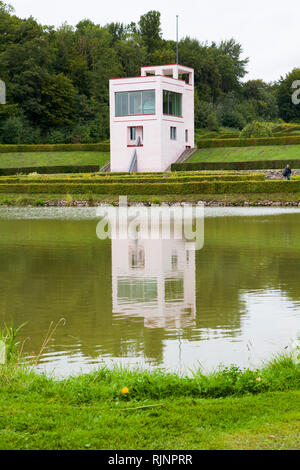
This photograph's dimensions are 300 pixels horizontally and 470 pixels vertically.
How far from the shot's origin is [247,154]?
47.0 meters

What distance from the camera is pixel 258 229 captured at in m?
18.1

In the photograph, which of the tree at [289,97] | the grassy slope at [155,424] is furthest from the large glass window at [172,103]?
the grassy slope at [155,424]

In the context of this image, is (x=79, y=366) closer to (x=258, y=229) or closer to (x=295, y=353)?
(x=295, y=353)

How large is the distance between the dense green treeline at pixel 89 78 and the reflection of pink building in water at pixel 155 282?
158 feet

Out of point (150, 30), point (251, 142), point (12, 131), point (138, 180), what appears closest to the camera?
point (138, 180)

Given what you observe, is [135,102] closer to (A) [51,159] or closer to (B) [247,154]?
(A) [51,159]

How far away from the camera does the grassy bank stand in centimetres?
5081

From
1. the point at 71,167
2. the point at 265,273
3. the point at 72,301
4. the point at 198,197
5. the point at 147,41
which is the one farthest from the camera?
the point at 147,41

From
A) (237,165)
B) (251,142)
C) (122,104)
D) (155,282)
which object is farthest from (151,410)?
(122,104)

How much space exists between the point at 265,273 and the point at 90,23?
82282mm

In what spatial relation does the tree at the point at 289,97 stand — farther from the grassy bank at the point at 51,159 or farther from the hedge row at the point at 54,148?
the grassy bank at the point at 51,159

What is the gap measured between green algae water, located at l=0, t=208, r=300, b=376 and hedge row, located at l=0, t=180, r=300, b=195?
12.3 metres

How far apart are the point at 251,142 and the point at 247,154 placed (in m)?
2.63

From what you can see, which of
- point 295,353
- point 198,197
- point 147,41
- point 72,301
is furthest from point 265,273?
point 147,41
